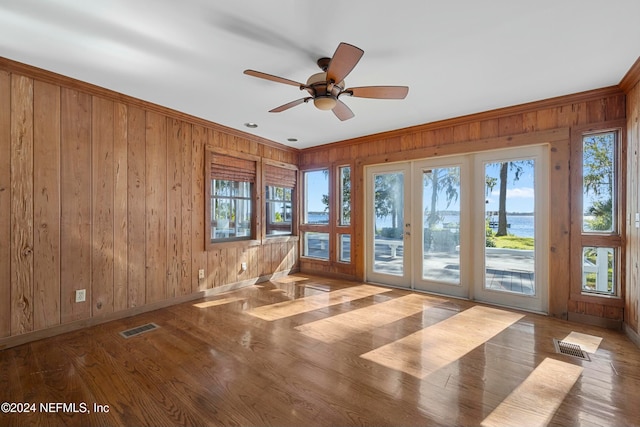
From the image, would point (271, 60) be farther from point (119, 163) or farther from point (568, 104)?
point (568, 104)

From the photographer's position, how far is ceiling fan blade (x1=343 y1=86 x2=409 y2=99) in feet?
7.74

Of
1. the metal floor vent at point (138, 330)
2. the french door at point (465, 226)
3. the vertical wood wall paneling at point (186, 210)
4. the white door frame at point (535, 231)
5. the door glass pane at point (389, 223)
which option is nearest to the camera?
the metal floor vent at point (138, 330)

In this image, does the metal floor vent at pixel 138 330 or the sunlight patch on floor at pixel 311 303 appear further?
the sunlight patch on floor at pixel 311 303

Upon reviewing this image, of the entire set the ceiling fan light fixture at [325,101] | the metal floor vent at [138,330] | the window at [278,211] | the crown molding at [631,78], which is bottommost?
the metal floor vent at [138,330]

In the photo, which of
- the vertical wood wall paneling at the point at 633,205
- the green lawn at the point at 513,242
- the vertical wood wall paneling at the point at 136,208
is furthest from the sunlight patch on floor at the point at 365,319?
the vertical wood wall paneling at the point at 136,208

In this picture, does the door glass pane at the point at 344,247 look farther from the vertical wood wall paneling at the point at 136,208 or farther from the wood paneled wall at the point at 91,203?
the vertical wood wall paneling at the point at 136,208

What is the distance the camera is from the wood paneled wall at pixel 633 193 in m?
2.62

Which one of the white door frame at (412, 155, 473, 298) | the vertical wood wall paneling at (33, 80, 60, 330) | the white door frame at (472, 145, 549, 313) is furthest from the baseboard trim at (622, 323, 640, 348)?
the vertical wood wall paneling at (33, 80, 60, 330)

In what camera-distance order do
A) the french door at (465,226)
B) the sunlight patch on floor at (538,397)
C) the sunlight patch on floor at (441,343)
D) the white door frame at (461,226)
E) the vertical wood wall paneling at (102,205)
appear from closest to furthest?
the sunlight patch on floor at (538,397) → the sunlight patch on floor at (441,343) → the vertical wood wall paneling at (102,205) → the french door at (465,226) → the white door frame at (461,226)

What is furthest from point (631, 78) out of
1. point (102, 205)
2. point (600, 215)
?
point (102, 205)

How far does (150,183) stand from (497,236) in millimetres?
4498

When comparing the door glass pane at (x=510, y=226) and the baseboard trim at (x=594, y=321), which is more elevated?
the door glass pane at (x=510, y=226)

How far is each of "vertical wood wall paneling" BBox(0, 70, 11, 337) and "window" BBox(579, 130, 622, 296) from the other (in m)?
5.74

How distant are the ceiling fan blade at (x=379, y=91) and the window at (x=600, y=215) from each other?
243 cm
